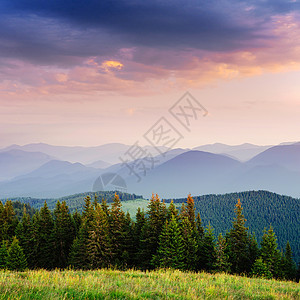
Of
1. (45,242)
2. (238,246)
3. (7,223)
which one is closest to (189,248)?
(238,246)

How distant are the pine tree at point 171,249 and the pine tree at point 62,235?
20230mm

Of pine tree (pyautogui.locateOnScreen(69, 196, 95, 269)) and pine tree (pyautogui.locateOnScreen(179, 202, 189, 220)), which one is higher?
pine tree (pyautogui.locateOnScreen(179, 202, 189, 220))

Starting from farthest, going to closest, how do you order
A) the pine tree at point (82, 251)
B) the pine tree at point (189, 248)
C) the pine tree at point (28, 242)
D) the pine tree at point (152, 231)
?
the pine tree at point (28, 242) < the pine tree at point (152, 231) < the pine tree at point (82, 251) < the pine tree at point (189, 248)

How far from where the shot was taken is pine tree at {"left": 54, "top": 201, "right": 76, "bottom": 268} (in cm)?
4803

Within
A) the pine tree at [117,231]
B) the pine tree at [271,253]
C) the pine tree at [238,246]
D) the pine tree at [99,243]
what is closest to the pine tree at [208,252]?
the pine tree at [238,246]

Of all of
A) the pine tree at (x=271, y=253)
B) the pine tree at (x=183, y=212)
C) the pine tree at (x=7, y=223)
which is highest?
the pine tree at (x=183, y=212)

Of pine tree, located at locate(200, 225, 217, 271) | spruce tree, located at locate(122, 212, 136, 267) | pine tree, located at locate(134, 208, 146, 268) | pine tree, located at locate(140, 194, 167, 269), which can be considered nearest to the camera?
pine tree, located at locate(200, 225, 217, 271)

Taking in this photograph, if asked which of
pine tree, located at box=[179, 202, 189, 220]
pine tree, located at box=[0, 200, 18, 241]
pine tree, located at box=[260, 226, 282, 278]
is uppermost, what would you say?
pine tree, located at box=[179, 202, 189, 220]

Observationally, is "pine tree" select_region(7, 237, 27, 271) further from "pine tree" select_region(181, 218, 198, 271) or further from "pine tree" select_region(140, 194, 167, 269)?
"pine tree" select_region(181, 218, 198, 271)

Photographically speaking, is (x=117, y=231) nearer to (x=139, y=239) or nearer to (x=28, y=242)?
(x=139, y=239)

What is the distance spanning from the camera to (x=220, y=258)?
126 feet

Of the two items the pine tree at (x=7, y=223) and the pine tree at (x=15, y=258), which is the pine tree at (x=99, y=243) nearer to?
the pine tree at (x=15, y=258)

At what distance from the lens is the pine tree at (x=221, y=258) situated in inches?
1485

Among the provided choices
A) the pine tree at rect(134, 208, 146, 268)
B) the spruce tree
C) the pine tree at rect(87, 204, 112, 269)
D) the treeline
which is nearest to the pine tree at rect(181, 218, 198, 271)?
the treeline
